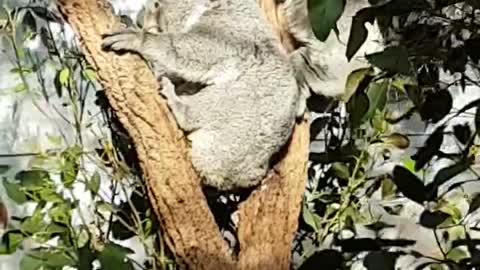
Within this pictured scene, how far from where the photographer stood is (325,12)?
0.62 meters

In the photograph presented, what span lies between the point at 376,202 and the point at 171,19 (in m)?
0.61

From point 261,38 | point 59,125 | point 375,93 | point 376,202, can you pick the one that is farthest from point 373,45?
point 375,93

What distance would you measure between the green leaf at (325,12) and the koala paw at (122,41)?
2.81ft

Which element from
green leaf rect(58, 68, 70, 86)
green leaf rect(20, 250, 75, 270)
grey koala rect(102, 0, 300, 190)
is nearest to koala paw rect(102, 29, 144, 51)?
grey koala rect(102, 0, 300, 190)

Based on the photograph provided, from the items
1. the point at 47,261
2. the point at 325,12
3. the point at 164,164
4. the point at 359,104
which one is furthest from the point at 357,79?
the point at 47,261

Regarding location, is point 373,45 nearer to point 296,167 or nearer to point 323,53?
point 323,53

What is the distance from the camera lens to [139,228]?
70.8 inches

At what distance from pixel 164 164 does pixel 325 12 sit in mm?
872

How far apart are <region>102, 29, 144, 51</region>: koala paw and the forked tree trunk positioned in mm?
12

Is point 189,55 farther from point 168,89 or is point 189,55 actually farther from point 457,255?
point 457,255

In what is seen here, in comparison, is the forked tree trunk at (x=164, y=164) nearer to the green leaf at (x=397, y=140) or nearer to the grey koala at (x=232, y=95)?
the grey koala at (x=232, y=95)

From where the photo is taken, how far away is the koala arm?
173cm

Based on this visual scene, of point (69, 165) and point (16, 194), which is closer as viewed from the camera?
point (16, 194)

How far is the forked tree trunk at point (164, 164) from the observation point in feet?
4.74
